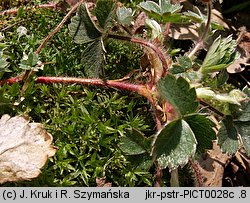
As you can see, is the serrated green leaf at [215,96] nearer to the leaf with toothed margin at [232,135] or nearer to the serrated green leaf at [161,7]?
the leaf with toothed margin at [232,135]

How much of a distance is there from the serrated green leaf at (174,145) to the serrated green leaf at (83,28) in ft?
1.78

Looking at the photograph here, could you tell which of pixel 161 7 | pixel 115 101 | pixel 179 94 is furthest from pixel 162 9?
pixel 179 94

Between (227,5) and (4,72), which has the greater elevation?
(4,72)

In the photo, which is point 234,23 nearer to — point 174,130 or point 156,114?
point 156,114

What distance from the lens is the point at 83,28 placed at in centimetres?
224

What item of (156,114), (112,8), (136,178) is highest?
(112,8)

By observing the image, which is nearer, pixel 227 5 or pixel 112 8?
pixel 112 8

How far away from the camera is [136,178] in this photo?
86.0 inches

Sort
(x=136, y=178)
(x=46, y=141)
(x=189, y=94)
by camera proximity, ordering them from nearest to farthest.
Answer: (x=189, y=94) < (x=46, y=141) < (x=136, y=178)

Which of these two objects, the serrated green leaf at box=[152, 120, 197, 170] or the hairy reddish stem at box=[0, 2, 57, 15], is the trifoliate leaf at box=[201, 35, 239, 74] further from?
the hairy reddish stem at box=[0, 2, 57, 15]

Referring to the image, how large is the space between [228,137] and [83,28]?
0.74 m

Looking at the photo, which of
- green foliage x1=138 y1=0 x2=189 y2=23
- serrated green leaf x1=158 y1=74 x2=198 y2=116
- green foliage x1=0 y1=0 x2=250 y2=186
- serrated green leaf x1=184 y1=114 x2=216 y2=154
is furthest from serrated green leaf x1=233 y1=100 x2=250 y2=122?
green foliage x1=138 y1=0 x2=189 y2=23

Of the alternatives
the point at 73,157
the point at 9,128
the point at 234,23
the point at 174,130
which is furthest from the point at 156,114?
the point at 234,23

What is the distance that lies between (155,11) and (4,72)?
27.6 inches
